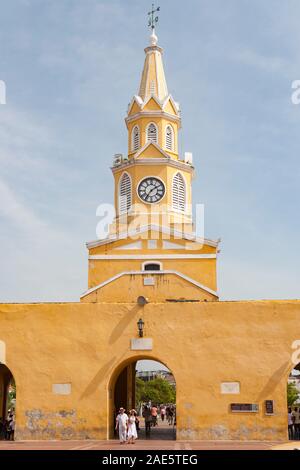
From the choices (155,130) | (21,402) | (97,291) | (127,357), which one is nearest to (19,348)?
(21,402)

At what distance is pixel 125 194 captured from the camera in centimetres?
3131

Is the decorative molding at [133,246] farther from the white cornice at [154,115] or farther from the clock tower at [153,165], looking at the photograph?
the white cornice at [154,115]

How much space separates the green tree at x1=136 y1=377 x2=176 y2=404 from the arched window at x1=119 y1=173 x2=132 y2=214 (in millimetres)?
42247

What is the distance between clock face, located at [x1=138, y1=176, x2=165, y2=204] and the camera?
1206 inches

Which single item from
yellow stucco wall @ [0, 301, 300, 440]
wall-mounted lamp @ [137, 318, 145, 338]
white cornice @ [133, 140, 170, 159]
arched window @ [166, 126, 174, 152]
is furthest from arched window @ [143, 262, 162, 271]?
arched window @ [166, 126, 174, 152]

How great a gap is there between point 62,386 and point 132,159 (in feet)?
46.6

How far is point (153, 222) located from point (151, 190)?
77.8 inches

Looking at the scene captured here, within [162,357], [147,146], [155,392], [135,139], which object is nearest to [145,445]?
[162,357]

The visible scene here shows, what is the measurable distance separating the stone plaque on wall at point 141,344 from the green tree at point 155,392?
164 feet

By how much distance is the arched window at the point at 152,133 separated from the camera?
3234 centimetres

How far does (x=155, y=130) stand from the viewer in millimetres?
→ 32531

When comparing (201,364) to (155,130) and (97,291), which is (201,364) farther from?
(155,130)

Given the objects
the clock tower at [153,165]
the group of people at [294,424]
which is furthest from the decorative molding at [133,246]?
the group of people at [294,424]

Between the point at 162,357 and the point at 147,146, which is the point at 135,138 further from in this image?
the point at 162,357
